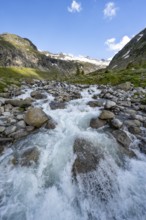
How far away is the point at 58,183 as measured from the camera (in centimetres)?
893

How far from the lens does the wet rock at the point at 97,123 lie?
14212 mm

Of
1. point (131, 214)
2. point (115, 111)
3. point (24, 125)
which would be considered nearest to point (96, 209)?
point (131, 214)

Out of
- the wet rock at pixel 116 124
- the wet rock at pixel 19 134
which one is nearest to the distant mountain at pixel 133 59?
the wet rock at pixel 116 124

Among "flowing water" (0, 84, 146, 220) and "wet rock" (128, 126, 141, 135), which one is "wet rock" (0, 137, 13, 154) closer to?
"flowing water" (0, 84, 146, 220)

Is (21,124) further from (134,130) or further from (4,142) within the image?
(134,130)

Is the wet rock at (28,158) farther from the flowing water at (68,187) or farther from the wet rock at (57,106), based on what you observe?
the wet rock at (57,106)

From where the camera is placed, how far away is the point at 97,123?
47.6 ft

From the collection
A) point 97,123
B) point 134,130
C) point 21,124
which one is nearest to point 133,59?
point 97,123

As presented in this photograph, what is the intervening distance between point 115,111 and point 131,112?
1.54 m

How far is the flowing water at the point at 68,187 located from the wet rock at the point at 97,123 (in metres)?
2.27

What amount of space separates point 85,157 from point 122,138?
3.42 metres

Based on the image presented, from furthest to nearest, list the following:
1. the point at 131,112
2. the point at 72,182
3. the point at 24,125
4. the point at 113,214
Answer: the point at 131,112 → the point at 24,125 → the point at 72,182 → the point at 113,214

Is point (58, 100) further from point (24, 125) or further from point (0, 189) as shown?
point (0, 189)

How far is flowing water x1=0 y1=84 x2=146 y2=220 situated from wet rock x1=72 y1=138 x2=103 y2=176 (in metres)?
0.29
